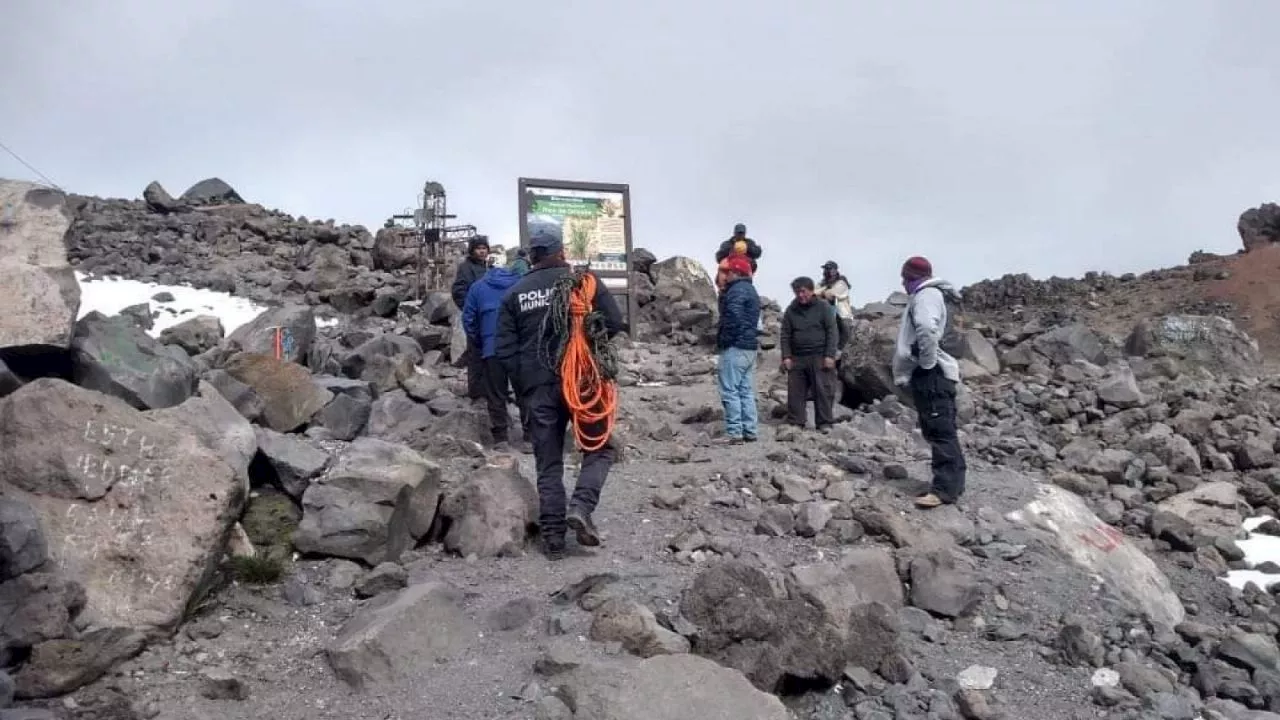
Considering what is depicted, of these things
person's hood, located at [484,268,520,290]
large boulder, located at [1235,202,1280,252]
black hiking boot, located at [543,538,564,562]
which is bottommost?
black hiking boot, located at [543,538,564,562]

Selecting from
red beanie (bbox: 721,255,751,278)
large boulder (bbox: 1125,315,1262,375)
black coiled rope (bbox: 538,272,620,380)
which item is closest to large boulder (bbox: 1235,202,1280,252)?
large boulder (bbox: 1125,315,1262,375)

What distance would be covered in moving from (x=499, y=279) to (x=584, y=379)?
278cm

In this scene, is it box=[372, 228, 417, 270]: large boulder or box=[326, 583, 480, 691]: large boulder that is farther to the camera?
box=[372, 228, 417, 270]: large boulder

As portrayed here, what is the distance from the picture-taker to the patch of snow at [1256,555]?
807 cm

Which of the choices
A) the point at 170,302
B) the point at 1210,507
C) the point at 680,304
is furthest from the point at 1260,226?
the point at 170,302

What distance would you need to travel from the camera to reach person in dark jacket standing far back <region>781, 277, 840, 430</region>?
10281mm

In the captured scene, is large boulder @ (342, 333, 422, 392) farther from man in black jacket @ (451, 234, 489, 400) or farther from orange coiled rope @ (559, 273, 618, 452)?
orange coiled rope @ (559, 273, 618, 452)

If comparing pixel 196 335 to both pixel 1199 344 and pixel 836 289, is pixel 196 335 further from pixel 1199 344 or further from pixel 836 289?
pixel 1199 344

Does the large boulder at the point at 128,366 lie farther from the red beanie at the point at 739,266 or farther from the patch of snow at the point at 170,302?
the patch of snow at the point at 170,302

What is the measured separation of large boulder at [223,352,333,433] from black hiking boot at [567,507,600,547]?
2.94 m

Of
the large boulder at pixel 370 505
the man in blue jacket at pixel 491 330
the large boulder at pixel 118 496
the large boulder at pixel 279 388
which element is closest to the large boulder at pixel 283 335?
the large boulder at pixel 279 388

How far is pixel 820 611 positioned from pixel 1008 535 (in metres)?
2.84

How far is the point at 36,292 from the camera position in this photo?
582cm

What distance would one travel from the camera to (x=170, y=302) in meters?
17.1
